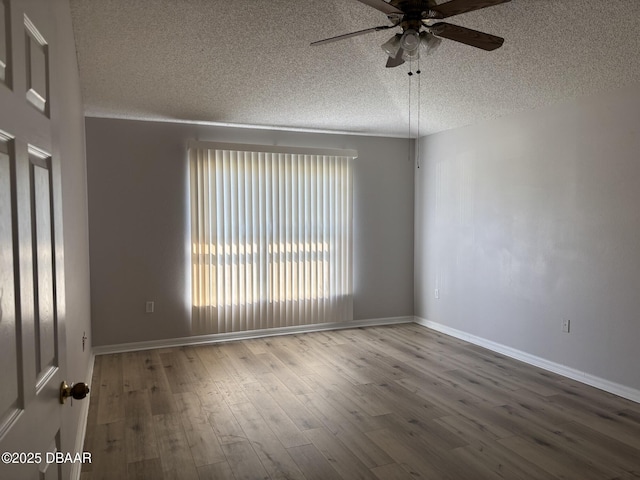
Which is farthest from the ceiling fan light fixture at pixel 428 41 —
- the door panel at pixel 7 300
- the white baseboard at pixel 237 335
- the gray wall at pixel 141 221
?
the white baseboard at pixel 237 335

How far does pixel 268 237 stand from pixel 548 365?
123 inches

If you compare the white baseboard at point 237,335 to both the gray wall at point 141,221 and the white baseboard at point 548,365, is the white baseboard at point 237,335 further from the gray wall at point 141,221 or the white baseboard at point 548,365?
the white baseboard at point 548,365

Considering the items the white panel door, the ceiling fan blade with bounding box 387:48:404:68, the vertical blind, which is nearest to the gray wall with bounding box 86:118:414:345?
the vertical blind

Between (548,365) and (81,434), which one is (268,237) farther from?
(548,365)

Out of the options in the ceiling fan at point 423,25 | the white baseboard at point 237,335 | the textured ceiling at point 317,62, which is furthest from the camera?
the white baseboard at point 237,335

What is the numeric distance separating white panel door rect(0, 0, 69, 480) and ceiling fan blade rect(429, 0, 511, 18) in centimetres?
175

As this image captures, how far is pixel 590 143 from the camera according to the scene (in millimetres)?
3926

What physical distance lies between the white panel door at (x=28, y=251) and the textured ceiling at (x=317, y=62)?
211 centimetres

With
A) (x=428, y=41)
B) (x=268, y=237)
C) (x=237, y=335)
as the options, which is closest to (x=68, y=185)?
(x=428, y=41)

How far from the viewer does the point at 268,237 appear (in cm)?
543

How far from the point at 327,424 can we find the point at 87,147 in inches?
142

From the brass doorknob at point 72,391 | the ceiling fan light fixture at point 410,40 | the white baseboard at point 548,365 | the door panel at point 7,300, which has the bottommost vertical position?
the white baseboard at point 548,365

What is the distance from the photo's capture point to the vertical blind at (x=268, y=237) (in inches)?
204

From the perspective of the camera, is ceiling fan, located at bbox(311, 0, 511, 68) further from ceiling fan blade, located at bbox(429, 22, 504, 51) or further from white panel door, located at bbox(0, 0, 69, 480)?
white panel door, located at bbox(0, 0, 69, 480)
